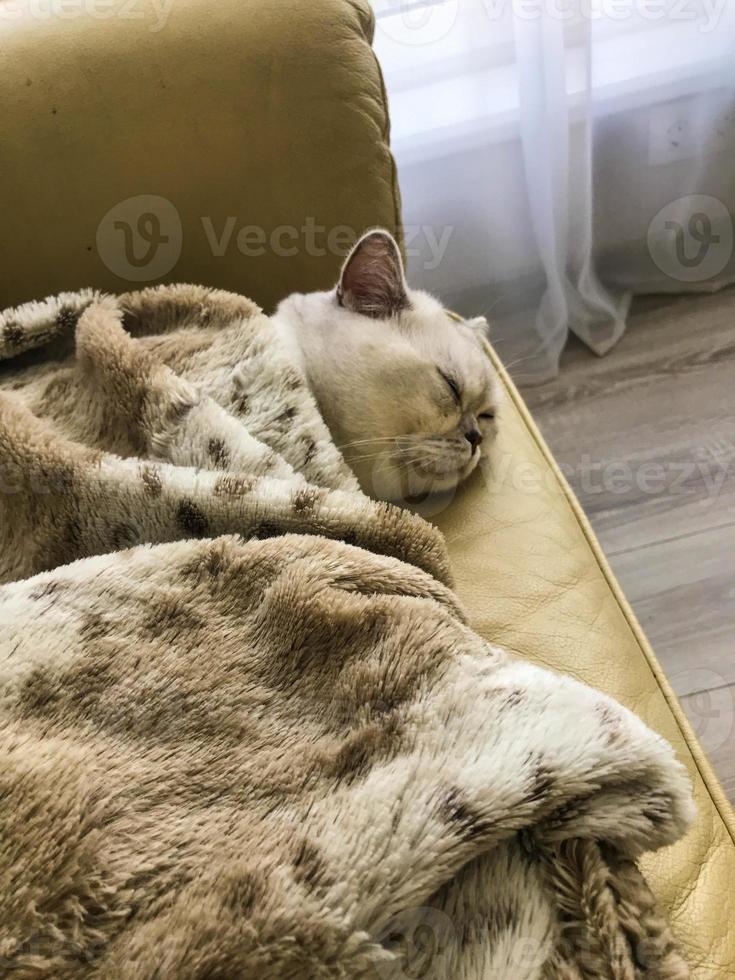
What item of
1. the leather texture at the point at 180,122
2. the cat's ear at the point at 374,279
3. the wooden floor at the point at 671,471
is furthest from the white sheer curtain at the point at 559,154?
the cat's ear at the point at 374,279

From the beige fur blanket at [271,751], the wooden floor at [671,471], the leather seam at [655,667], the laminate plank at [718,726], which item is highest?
the beige fur blanket at [271,751]

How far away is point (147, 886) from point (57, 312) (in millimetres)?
617

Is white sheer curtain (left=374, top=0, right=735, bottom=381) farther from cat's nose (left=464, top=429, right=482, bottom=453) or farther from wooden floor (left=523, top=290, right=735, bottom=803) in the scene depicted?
cat's nose (left=464, top=429, right=482, bottom=453)

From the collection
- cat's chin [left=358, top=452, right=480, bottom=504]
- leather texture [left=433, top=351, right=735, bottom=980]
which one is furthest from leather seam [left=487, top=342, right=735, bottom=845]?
cat's chin [left=358, top=452, right=480, bottom=504]

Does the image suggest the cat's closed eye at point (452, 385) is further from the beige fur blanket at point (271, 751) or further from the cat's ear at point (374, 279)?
the beige fur blanket at point (271, 751)

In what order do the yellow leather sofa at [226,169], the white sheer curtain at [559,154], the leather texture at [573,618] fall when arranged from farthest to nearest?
Answer: 1. the white sheer curtain at [559,154]
2. the yellow leather sofa at [226,169]
3. the leather texture at [573,618]

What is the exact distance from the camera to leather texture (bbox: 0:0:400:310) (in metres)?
0.93

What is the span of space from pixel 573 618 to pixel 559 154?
39.3 inches

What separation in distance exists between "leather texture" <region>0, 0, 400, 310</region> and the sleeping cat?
0.12 meters

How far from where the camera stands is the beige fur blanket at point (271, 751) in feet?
1.64

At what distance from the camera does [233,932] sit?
485 millimetres

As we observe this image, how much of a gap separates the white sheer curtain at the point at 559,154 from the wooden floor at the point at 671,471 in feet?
0.23

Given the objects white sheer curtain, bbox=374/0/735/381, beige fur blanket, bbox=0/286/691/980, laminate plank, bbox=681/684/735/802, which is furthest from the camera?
white sheer curtain, bbox=374/0/735/381

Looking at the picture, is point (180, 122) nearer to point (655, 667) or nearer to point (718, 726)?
point (655, 667)
